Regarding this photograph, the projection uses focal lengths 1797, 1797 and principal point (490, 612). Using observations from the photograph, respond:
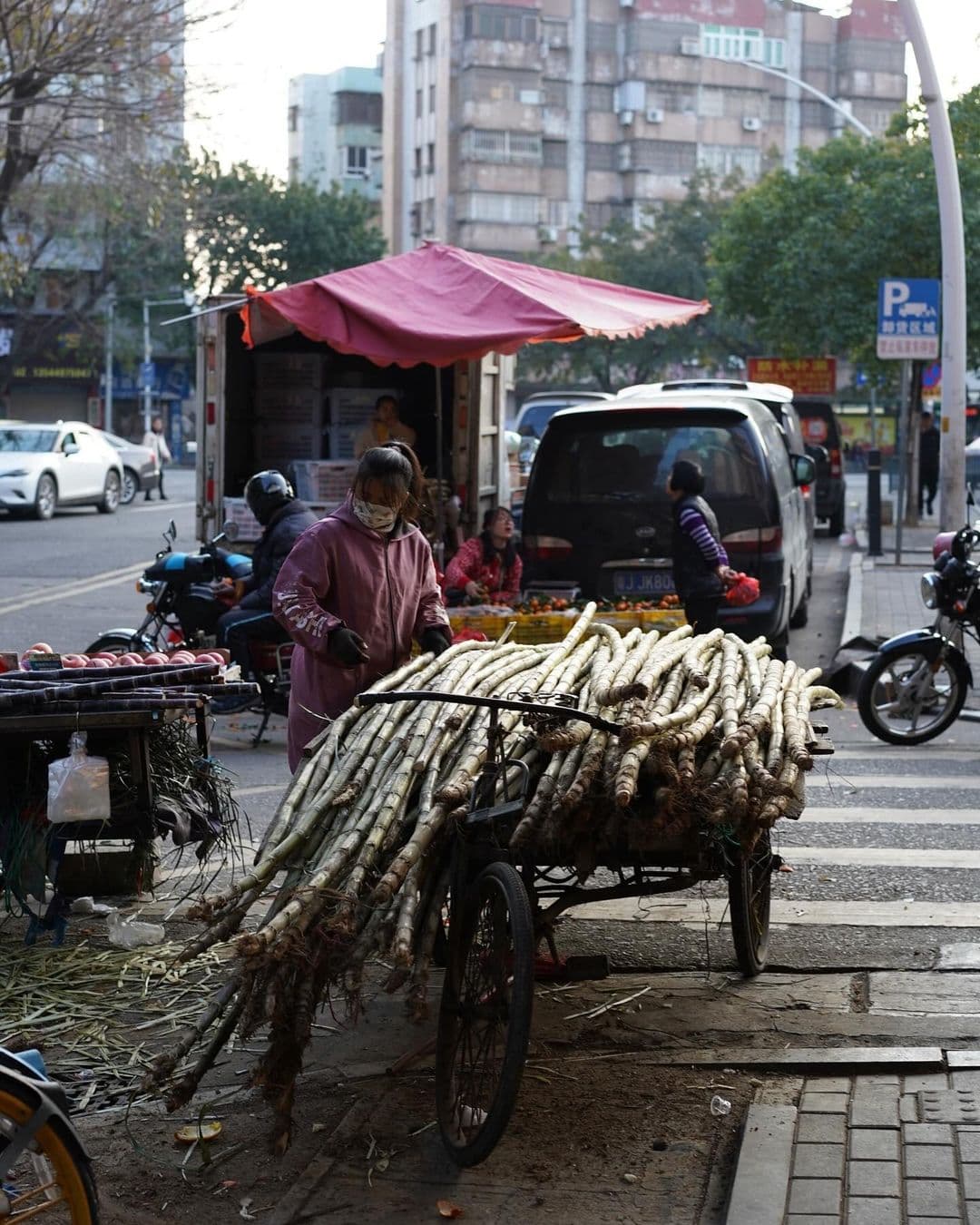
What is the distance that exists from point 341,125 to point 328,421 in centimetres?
8659

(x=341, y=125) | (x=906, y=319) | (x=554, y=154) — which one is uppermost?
(x=341, y=125)

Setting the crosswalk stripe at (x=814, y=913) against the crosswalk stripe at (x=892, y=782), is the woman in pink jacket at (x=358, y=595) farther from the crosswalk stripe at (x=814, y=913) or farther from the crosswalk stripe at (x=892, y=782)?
the crosswalk stripe at (x=892, y=782)

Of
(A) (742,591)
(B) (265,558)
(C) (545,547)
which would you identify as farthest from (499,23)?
(B) (265,558)

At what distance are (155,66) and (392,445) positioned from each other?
64.3 feet

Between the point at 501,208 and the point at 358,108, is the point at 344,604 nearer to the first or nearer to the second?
the point at 501,208

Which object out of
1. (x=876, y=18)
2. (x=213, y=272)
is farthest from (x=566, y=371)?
(x=876, y=18)

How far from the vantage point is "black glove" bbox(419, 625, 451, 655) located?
6.22 metres

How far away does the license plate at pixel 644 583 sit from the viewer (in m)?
12.2

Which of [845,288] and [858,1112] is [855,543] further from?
[858,1112]

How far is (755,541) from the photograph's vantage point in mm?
12445

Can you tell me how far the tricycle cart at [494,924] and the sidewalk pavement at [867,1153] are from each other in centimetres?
62

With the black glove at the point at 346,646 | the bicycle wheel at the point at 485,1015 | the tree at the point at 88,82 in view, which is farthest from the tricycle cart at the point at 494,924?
the tree at the point at 88,82

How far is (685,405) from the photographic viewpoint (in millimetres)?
12289

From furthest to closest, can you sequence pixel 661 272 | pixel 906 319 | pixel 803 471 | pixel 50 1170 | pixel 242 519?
1. pixel 661 272
2. pixel 906 319
3. pixel 803 471
4. pixel 242 519
5. pixel 50 1170
